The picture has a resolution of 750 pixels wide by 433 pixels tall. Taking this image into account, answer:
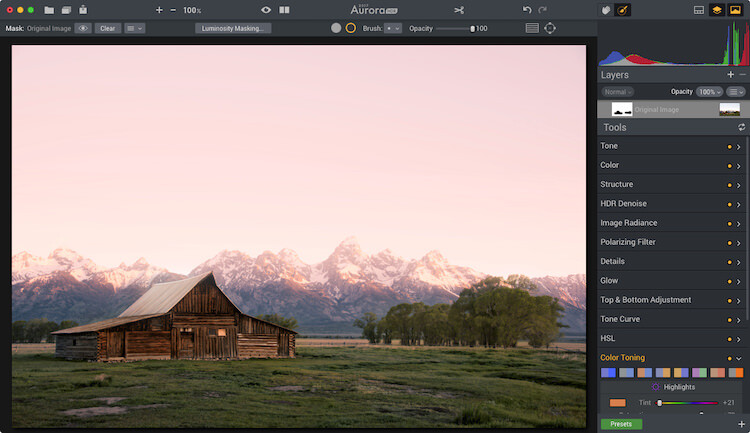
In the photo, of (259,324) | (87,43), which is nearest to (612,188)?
(87,43)

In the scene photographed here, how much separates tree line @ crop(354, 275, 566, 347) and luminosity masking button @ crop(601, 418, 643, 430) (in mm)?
57241

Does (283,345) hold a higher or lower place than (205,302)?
lower

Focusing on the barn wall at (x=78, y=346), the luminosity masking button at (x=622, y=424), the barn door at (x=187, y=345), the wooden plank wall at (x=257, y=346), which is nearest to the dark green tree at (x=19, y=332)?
the barn wall at (x=78, y=346)

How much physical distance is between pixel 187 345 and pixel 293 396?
2343 centimetres

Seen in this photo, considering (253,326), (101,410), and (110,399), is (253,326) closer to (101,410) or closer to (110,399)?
(110,399)

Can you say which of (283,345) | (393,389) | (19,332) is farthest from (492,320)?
(19,332)

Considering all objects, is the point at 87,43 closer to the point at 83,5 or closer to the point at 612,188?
the point at 83,5

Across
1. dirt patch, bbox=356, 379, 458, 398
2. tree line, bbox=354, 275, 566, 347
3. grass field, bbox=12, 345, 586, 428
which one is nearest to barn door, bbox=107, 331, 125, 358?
grass field, bbox=12, 345, 586, 428

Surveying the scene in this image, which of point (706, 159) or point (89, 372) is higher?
point (706, 159)

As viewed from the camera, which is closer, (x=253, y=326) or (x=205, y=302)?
(x=205, y=302)

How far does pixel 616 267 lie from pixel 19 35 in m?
15.7

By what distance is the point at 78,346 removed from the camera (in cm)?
4609

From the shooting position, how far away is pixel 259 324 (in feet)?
161

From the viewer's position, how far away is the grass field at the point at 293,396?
20.2 m
